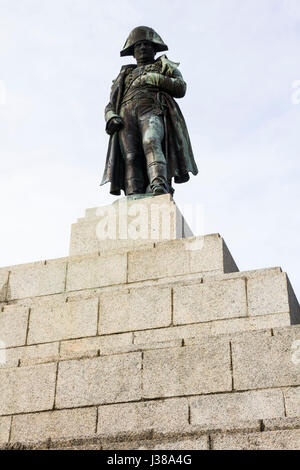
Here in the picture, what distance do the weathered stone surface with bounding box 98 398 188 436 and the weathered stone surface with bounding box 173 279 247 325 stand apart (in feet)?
5.43

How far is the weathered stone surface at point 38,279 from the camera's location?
44.0 ft

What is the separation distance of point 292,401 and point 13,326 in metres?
4.72

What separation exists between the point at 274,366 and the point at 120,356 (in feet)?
6.71

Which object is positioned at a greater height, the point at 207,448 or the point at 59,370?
the point at 59,370

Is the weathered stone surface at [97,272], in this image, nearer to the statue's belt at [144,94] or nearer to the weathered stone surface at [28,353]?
the weathered stone surface at [28,353]

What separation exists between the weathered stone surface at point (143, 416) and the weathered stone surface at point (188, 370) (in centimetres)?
17

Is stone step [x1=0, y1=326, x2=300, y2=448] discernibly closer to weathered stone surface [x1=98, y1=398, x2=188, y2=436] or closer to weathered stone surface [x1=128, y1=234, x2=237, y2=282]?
weathered stone surface [x1=98, y1=398, x2=188, y2=436]

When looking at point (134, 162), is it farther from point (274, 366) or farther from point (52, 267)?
point (274, 366)

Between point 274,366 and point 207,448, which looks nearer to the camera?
point 207,448

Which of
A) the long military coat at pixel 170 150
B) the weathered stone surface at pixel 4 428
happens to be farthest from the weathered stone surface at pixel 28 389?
the long military coat at pixel 170 150

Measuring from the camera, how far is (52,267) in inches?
535

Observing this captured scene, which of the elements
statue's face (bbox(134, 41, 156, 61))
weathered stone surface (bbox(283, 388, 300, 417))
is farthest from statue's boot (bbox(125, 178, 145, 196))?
weathered stone surface (bbox(283, 388, 300, 417))

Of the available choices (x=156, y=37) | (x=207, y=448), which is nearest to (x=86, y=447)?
(x=207, y=448)

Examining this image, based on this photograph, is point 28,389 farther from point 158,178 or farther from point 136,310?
point 158,178
